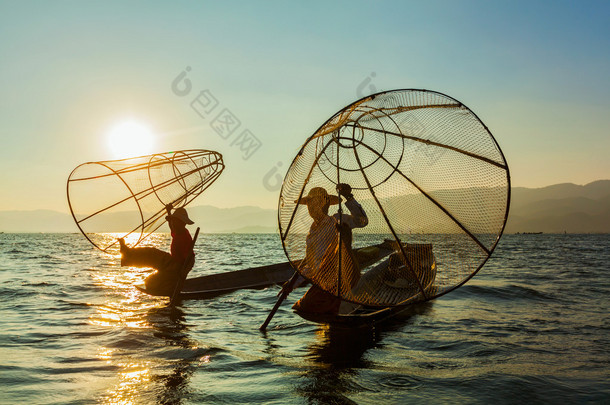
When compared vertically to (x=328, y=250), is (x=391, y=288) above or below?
below

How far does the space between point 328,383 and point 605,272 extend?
1816cm

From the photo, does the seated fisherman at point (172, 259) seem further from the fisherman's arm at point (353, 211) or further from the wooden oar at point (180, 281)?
the fisherman's arm at point (353, 211)

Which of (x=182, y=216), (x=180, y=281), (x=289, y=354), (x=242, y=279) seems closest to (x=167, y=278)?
(x=180, y=281)

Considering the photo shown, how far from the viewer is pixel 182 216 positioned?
396 inches

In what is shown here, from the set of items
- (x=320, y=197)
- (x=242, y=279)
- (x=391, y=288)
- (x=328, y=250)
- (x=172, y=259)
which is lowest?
(x=242, y=279)

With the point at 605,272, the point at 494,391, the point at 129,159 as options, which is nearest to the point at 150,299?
the point at 129,159

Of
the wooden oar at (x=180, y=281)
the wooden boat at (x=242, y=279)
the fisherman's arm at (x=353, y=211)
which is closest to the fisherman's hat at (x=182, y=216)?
the wooden oar at (x=180, y=281)

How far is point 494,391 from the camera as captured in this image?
199 inches

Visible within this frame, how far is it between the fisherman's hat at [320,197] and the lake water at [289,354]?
2.05 m

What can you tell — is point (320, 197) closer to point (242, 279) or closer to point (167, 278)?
point (167, 278)

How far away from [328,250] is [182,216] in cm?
462

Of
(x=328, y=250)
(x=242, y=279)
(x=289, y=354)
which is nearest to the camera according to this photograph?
(x=289, y=354)

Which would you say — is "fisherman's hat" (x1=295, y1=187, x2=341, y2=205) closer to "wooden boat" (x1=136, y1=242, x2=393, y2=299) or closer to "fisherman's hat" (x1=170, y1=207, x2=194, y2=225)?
"wooden boat" (x1=136, y1=242, x2=393, y2=299)

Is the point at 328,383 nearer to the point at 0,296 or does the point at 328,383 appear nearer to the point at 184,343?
the point at 184,343
